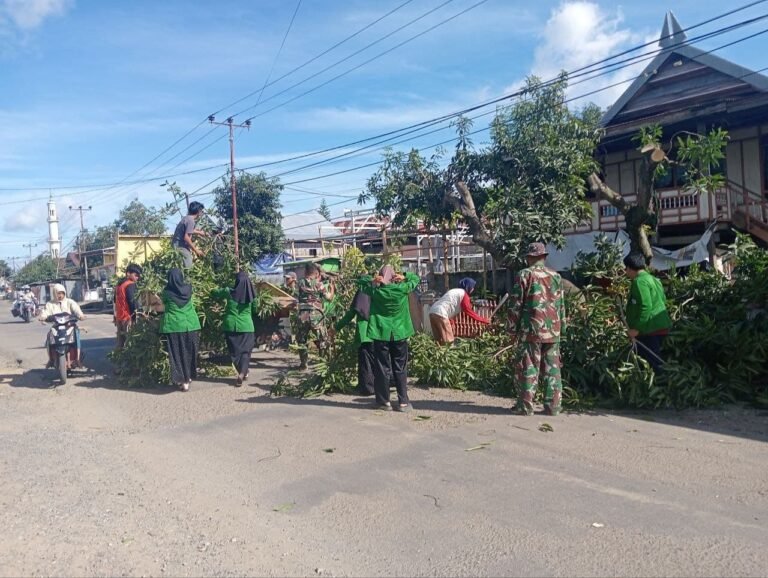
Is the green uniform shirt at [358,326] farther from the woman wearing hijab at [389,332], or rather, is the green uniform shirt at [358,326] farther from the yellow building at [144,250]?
the yellow building at [144,250]

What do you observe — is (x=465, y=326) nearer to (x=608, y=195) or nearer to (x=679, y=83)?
(x=608, y=195)

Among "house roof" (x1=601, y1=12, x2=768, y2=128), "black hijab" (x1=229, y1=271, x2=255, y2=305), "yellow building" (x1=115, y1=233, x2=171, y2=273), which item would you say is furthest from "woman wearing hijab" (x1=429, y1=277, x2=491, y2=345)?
"house roof" (x1=601, y1=12, x2=768, y2=128)

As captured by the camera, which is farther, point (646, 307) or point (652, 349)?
point (652, 349)

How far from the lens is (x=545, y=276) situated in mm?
7332

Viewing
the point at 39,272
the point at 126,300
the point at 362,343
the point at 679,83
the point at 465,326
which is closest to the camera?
the point at 362,343

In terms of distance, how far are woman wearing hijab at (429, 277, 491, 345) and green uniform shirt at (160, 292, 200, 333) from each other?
3.50m

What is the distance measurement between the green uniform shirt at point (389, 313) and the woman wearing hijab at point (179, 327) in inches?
130

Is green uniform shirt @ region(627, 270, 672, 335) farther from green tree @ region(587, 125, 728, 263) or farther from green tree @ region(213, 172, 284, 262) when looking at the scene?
green tree @ region(213, 172, 284, 262)

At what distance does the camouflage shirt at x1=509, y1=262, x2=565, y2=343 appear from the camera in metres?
7.20

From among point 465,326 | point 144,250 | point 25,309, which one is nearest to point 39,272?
point 25,309

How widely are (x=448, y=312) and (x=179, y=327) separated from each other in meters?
3.87

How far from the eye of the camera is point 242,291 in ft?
32.9

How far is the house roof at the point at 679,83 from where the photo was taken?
1694 centimetres

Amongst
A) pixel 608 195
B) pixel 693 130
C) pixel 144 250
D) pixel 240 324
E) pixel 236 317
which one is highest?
pixel 693 130
